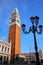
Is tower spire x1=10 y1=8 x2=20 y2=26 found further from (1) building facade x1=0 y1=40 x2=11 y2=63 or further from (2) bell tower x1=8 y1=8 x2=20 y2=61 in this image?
(1) building facade x1=0 y1=40 x2=11 y2=63

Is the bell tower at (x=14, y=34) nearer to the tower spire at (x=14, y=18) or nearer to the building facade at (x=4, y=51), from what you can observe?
the tower spire at (x=14, y=18)

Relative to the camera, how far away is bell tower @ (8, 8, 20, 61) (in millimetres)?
45625

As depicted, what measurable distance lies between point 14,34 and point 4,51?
9371 mm

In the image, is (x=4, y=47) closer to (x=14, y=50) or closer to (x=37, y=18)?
(x=14, y=50)

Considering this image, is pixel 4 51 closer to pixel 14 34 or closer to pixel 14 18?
pixel 14 34

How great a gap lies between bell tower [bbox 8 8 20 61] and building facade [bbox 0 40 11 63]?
244 cm

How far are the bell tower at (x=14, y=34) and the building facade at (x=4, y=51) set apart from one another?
244 centimetres

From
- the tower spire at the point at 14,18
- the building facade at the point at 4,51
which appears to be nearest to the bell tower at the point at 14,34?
the tower spire at the point at 14,18

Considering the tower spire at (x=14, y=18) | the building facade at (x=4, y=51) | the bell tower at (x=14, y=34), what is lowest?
the building facade at (x=4, y=51)

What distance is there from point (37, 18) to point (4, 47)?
33608 mm

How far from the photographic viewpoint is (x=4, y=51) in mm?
41219

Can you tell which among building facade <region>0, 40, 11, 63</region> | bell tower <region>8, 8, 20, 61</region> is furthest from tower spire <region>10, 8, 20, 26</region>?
building facade <region>0, 40, 11, 63</region>

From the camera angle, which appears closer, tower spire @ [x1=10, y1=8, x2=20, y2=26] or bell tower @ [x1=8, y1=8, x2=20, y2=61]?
bell tower @ [x1=8, y1=8, x2=20, y2=61]

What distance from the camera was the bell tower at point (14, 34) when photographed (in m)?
45.6
